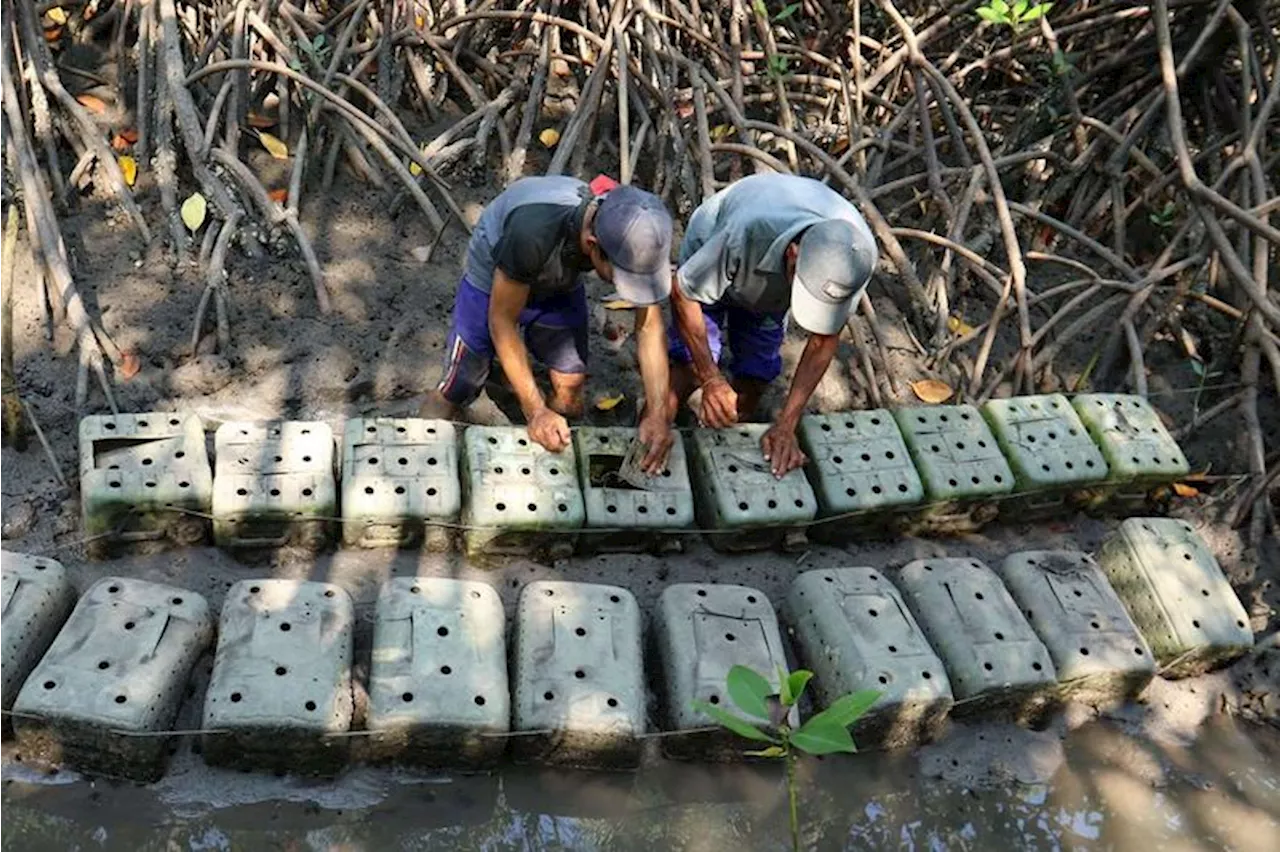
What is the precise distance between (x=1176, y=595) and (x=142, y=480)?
326 cm

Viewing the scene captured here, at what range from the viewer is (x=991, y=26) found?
19.0 feet

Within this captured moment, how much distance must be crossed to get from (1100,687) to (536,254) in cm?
218

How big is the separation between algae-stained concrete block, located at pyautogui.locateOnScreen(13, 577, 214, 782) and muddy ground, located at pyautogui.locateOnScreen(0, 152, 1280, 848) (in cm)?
9

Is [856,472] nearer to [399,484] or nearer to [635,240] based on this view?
[635,240]

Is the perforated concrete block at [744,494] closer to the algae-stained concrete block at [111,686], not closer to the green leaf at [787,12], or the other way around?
the algae-stained concrete block at [111,686]

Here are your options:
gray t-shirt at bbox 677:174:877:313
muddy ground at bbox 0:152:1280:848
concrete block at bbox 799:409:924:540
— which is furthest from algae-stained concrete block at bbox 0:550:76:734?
concrete block at bbox 799:409:924:540

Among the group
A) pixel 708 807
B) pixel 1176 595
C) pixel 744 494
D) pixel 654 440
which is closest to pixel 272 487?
pixel 654 440

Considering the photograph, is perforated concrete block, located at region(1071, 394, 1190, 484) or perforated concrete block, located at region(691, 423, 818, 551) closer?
perforated concrete block, located at region(691, 423, 818, 551)

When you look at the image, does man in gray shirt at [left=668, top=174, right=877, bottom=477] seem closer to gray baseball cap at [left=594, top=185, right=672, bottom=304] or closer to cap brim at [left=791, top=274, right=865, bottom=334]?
cap brim at [left=791, top=274, right=865, bottom=334]

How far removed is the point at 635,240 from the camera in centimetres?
314

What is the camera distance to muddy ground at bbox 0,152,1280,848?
3.42 meters

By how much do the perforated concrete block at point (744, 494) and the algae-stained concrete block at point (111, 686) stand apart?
5.26 feet

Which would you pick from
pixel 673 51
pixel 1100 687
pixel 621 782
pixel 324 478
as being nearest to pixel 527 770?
pixel 621 782

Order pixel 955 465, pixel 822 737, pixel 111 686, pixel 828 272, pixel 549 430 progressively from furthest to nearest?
1. pixel 955 465
2. pixel 549 430
3. pixel 828 272
4. pixel 111 686
5. pixel 822 737
